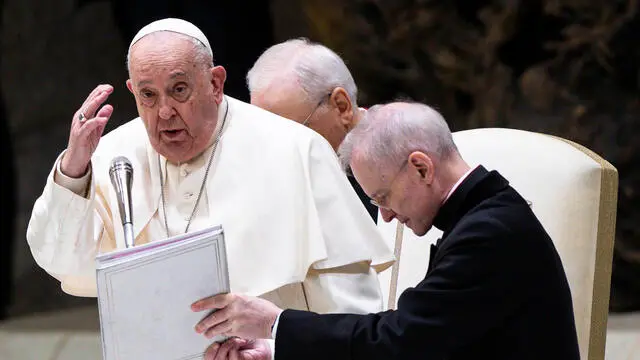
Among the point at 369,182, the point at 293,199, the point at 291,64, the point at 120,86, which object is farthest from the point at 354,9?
the point at 369,182

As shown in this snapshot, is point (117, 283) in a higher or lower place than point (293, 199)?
lower

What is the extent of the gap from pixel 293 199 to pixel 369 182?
0.65 metres

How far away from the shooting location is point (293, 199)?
3596 mm

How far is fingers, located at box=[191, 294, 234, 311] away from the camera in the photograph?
298 centimetres

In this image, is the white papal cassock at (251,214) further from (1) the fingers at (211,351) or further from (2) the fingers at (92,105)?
(1) the fingers at (211,351)

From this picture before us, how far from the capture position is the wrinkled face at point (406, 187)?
9.48 ft

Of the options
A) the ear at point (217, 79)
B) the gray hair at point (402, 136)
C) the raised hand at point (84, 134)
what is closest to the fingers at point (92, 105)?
the raised hand at point (84, 134)

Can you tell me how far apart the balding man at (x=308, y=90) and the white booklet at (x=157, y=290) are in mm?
1657

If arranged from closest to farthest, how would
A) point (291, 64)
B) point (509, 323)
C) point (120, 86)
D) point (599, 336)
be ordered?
point (509, 323), point (599, 336), point (291, 64), point (120, 86)

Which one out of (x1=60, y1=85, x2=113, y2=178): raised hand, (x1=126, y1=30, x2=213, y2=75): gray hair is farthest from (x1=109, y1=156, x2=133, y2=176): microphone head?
(x1=126, y1=30, x2=213, y2=75): gray hair

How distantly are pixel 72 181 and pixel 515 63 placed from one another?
388cm

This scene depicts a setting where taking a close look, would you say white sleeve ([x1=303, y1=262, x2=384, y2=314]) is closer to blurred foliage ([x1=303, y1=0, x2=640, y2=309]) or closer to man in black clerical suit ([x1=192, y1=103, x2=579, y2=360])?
man in black clerical suit ([x1=192, y1=103, x2=579, y2=360])

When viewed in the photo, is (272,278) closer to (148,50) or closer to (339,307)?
(339,307)

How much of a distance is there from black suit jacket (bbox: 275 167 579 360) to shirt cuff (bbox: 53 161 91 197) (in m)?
1.04
